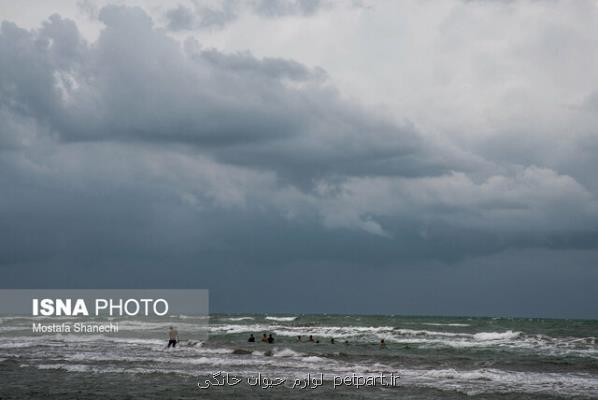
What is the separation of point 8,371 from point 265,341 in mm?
21284

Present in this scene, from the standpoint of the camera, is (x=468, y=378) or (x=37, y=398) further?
(x=468, y=378)

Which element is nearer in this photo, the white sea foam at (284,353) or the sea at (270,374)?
the sea at (270,374)

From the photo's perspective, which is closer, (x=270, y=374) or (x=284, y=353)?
(x=270, y=374)

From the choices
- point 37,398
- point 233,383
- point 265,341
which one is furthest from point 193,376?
point 265,341

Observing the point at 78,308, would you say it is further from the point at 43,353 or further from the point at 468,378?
the point at 468,378

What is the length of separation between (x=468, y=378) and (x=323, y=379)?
17.8 ft

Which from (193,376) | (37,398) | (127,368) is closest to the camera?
(37,398)

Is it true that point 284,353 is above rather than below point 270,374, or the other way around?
below

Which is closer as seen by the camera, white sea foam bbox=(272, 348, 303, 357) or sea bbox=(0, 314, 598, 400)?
sea bbox=(0, 314, 598, 400)

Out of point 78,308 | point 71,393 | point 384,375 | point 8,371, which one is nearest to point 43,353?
point 78,308

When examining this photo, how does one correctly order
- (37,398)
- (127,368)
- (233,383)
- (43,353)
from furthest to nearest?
(43,353)
(127,368)
(233,383)
(37,398)

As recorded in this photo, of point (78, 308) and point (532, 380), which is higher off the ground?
point (78, 308)

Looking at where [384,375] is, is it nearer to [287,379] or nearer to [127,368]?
[287,379]

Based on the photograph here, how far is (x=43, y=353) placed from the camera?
3344 centimetres
